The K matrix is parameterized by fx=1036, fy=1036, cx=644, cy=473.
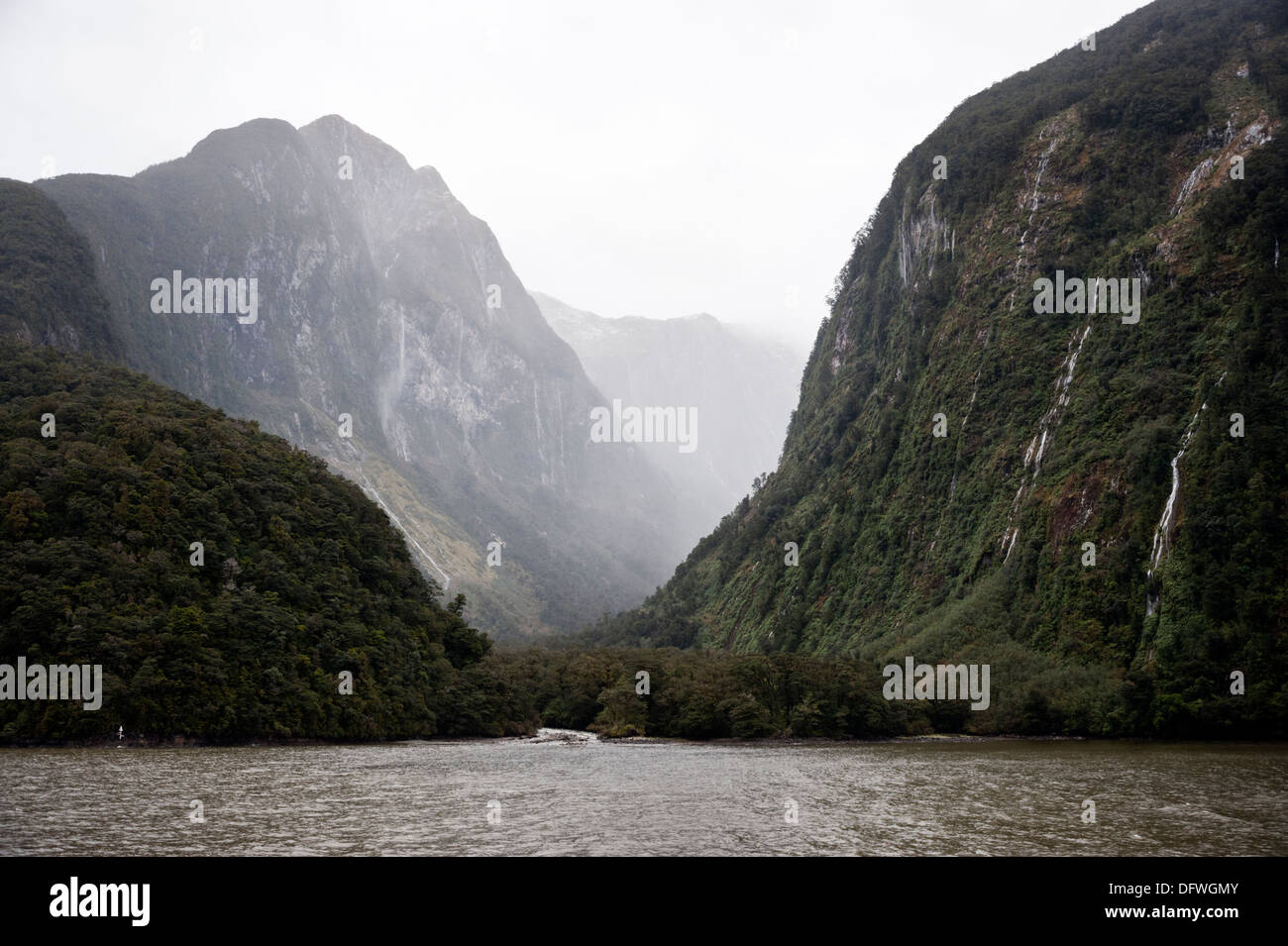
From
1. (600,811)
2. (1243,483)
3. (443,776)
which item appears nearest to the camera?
(600,811)

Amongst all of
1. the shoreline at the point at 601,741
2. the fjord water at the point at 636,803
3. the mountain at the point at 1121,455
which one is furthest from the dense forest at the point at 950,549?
the fjord water at the point at 636,803

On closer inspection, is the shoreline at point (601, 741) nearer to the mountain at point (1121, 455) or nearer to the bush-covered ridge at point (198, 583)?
the bush-covered ridge at point (198, 583)

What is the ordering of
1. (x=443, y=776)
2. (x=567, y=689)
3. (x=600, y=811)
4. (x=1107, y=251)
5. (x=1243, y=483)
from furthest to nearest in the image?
(x=1107, y=251)
(x=567, y=689)
(x=1243, y=483)
(x=443, y=776)
(x=600, y=811)

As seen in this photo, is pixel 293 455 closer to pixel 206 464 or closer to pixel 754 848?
pixel 206 464

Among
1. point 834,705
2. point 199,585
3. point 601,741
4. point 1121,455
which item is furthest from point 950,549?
point 199,585

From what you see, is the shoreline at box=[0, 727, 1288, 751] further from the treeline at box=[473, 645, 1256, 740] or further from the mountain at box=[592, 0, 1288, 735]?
the mountain at box=[592, 0, 1288, 735]

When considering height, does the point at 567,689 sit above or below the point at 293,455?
below

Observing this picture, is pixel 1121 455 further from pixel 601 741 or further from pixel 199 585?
pixel 199 585
